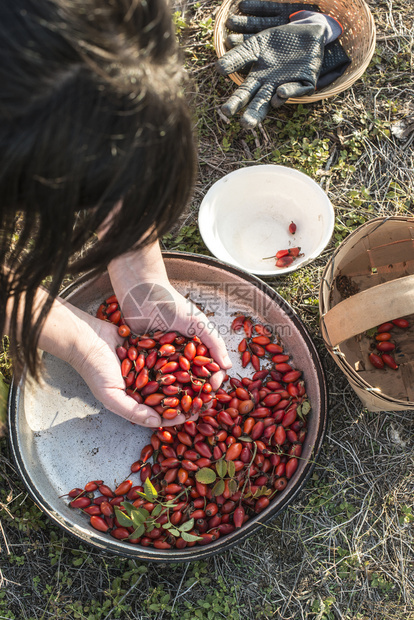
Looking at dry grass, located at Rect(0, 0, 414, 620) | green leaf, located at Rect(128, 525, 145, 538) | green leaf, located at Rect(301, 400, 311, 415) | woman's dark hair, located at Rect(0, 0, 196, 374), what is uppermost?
woman's dark hair, located at Rect(0, 0, 196, 374)

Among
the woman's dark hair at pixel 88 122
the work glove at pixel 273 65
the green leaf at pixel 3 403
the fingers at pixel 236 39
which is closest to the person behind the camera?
the woman's dark hair at pixel 88 122

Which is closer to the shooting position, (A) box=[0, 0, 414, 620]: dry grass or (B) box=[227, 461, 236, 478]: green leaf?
(B) box=[227, 461, 236, 478]: green leaf

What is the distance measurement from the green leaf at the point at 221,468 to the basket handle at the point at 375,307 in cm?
60

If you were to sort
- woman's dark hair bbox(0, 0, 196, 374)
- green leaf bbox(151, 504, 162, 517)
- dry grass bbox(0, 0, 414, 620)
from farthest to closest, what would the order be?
1. dry grass bbox(0, 0, 414, 620)
2. green leaf bbox(151, 504, 162, 517)
3. woman's dark hair bbox(0, 0, 196, 374)

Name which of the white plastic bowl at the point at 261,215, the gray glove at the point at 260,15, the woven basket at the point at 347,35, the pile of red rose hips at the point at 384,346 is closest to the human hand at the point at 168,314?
the white plastic bowl at the point at 261,215

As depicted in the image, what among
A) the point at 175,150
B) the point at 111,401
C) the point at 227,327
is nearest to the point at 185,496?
the point at 111,401

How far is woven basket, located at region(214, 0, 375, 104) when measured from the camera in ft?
7.61

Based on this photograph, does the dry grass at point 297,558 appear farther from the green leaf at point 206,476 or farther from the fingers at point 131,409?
the fingers at point 131,409

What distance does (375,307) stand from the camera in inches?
63.0

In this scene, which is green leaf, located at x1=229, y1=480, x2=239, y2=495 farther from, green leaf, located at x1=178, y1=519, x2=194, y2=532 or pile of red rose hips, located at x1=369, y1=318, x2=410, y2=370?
pile of red rose hips, located at x1=369, y1=318, x2=410, y2=370

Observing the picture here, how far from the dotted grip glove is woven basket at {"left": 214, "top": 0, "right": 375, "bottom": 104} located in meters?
0.09

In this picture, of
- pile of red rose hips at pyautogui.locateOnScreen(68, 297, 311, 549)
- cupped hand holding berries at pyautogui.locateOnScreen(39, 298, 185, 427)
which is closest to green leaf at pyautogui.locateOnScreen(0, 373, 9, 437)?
cupped hand holding berries at pyautogui.locateOnScreen(39, 298, 185, 427)

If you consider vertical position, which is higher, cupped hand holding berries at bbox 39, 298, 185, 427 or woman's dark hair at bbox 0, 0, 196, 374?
woman's dark hair at bbox 0, 0, 196, 374

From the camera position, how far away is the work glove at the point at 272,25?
247cm
